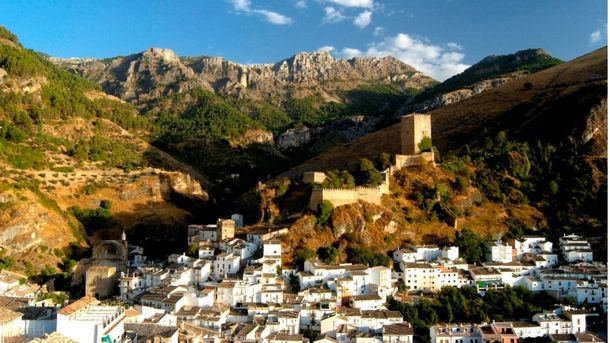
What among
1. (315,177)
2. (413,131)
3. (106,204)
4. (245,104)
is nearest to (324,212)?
(315,177)

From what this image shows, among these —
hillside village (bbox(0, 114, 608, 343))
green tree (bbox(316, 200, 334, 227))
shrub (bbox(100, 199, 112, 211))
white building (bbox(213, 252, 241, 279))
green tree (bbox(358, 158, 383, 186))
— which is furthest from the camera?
shrub (bbox(100, 199, 112, 211))

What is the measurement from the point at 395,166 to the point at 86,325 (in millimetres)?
35422

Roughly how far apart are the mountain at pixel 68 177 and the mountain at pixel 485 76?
168 ft

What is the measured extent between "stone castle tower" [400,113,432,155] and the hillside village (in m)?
11.2

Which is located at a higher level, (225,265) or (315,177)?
(315,177)

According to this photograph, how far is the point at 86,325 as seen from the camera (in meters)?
26.9

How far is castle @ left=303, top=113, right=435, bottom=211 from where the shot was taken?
161 feet

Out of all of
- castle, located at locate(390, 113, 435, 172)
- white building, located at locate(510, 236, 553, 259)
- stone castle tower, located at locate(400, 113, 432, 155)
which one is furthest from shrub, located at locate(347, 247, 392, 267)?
stone castle tower, located at locate(400, 113, 432, 155)

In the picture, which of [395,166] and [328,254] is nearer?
[328,254]

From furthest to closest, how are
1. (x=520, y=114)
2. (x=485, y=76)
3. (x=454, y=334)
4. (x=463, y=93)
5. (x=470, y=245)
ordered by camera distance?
(x=485, y=76), (x=463, y=93), (x=520, y=114), (x=470, y=245), (x=454, y=334)

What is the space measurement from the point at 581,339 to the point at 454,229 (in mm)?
17619

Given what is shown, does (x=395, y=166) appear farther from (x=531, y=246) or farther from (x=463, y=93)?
(x=463, y=93)

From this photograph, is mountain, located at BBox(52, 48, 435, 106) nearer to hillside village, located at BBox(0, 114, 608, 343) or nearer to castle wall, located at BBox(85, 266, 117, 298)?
castle wall, located at BBox(85, 266, 117, 298)

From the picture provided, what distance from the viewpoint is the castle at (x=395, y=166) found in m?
49.1
